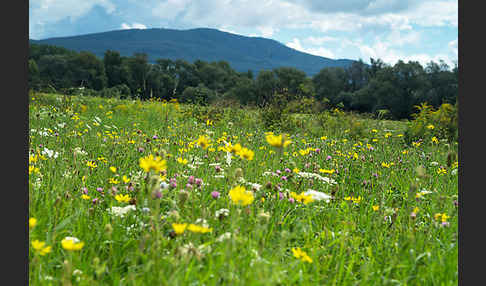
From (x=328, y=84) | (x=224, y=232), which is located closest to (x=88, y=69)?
(x=328, y=84)

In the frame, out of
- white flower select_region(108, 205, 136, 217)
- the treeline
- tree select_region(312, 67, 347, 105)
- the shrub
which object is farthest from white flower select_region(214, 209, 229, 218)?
tree select_region(312, 67, 347, 105)

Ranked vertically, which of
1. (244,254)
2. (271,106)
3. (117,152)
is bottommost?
(244,254)

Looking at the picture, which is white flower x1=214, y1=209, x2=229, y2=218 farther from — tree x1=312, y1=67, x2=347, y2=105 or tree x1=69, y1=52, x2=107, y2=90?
tree x1=312, y1=67, x2=347, y2=105

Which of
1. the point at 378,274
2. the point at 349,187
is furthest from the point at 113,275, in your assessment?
the point at 349,187

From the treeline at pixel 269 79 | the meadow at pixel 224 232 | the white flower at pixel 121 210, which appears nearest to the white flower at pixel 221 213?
the meadow at pixel 224 232

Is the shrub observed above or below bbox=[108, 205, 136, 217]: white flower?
above

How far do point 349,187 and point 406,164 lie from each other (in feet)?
4.08

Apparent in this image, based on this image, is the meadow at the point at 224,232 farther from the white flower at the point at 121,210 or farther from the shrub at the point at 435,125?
the shrub at the point at 435,125

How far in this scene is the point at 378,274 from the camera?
161 cm

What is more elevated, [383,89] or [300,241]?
[383,89]

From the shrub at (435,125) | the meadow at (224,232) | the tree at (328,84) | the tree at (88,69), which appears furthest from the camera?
the tree at (328,84)

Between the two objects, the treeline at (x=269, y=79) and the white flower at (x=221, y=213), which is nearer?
the white flower at (x=221, y=213)

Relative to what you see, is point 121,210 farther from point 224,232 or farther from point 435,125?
point 435,125

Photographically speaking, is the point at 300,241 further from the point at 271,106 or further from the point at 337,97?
the point at 337,97
